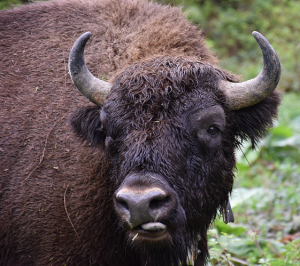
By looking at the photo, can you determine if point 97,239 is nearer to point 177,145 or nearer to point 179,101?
point 177,145

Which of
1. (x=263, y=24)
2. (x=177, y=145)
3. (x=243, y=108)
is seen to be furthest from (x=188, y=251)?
(x=263, y=24)

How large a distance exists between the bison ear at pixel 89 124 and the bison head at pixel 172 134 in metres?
0.02

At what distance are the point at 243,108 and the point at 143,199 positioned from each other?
1.83m

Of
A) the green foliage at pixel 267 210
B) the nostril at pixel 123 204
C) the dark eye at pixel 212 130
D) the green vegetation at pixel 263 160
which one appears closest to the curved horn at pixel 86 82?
the dark eye at pixel 212 130

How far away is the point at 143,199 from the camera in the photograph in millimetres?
3402

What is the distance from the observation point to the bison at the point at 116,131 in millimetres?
3893

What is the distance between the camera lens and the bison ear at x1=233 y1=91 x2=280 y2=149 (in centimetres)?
452

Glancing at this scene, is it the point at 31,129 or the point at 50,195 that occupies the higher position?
the point at 31,129

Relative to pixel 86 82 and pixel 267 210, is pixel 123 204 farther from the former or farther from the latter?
pixel 267 210

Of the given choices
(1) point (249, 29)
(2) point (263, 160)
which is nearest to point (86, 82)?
(2) point (263, 160)

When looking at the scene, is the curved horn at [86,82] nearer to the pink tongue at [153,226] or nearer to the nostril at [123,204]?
the nostril at [123,204]

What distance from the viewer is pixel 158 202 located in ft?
11.7

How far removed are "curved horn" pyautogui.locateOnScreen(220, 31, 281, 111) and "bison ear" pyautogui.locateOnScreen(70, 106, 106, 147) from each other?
5.17 ft

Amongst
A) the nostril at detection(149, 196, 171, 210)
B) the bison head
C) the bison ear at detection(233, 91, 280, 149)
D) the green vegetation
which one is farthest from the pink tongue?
the green vegetation
